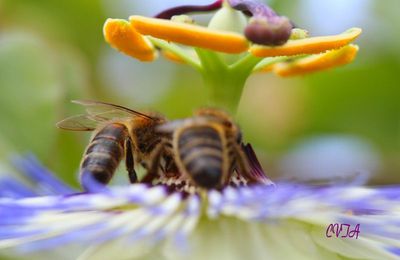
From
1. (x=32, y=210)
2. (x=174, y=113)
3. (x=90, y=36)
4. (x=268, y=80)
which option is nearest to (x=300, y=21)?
(x=268, y=80)

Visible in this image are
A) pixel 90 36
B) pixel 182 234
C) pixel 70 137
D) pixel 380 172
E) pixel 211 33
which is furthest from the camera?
pixel 90 36

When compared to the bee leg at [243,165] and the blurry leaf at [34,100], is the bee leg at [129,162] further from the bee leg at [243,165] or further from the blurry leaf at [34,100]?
the blurry leaf at [34,100]

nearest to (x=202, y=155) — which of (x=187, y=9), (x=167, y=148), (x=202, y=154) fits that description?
(x=202, y=154)

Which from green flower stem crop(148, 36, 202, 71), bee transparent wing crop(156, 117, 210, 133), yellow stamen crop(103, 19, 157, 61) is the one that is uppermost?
yellow stamen crop(103, 19, 157, 61)

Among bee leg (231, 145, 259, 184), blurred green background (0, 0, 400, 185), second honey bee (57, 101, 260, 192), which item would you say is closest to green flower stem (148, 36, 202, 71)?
second honey bee (57, 101, 260, 192)

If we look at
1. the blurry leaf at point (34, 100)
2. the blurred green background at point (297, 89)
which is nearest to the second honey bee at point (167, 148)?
the blurry leaf at point (34, 100)

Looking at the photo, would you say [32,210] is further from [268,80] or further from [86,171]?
[268,80]

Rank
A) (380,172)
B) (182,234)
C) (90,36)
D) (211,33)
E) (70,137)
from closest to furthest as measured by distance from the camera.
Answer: (182,234)
(211,33)
(70,137)
(380,172)
(90,36)

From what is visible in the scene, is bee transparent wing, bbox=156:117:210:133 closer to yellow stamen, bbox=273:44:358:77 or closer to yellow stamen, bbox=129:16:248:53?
yellow stamen, bbox=129:16:248:53
